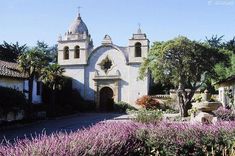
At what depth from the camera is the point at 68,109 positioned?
3784 cm

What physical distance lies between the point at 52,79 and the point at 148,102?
9559 millimetres

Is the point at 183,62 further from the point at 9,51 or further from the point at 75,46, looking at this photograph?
the point at 9,51

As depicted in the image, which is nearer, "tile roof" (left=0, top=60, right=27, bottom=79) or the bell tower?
"tile roof" (left=0, top=60, right=27, bottom=79)

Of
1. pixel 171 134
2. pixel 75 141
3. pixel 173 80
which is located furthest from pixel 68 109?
pixel 75 141

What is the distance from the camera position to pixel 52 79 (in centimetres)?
3525

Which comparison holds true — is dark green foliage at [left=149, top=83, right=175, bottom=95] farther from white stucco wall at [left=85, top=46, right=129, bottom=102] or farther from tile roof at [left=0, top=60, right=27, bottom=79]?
tile roof at [left=0, top=60, right=27, bottom=79]

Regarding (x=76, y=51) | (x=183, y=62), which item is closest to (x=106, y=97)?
(x=76, y=51)

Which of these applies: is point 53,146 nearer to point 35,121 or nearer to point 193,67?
point 35,121

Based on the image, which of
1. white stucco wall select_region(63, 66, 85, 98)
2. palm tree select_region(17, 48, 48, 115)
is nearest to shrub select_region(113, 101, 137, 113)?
white stucco wall select_region(63, 66, 85, 98)

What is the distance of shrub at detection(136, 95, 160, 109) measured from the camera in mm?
39125

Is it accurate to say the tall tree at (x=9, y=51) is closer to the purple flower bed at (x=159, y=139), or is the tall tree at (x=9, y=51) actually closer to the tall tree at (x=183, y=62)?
the tall tree at (x=183, y=62)

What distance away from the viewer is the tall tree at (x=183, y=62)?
2855cm

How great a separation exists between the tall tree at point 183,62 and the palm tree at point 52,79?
8872 mm

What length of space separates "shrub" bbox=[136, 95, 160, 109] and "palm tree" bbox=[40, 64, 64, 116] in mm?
7721
